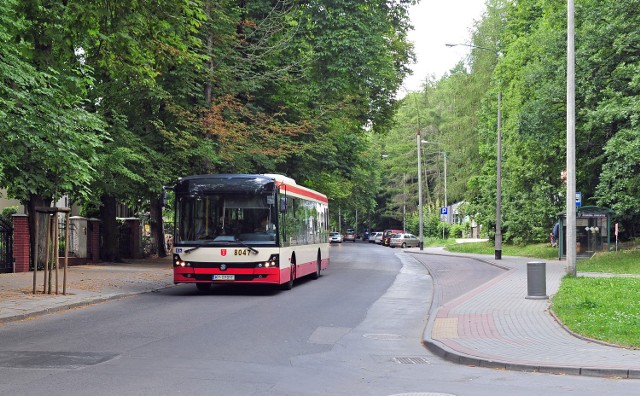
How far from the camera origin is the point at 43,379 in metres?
8.56

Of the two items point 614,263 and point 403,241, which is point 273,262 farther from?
point 403,241

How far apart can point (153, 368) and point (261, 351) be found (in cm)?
192

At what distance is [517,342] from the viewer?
11.4 m

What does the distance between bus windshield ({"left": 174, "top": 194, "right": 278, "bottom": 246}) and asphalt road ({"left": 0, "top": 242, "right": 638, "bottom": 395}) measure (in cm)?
151

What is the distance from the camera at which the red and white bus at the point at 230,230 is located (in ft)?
62.0

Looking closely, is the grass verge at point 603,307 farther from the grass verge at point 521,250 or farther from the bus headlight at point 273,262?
the grass verge at point 521,250

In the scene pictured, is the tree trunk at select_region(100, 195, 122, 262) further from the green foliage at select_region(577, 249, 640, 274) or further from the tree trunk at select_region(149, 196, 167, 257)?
the green foliage at select_region(577, 249, 640, 274)

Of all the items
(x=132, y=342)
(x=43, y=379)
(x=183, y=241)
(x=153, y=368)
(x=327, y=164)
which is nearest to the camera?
(x=43, y=379)

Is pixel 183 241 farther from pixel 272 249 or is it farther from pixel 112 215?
pixel 112 215

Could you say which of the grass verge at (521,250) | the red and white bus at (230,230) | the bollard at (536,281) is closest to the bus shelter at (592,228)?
the grass verge at (521,250)

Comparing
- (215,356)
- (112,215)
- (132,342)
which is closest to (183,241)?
(132,342)

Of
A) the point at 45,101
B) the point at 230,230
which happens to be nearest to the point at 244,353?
the point at 45,101

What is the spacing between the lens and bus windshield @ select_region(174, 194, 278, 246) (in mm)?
19109

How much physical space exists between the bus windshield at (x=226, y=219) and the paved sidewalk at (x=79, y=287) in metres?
2.43
